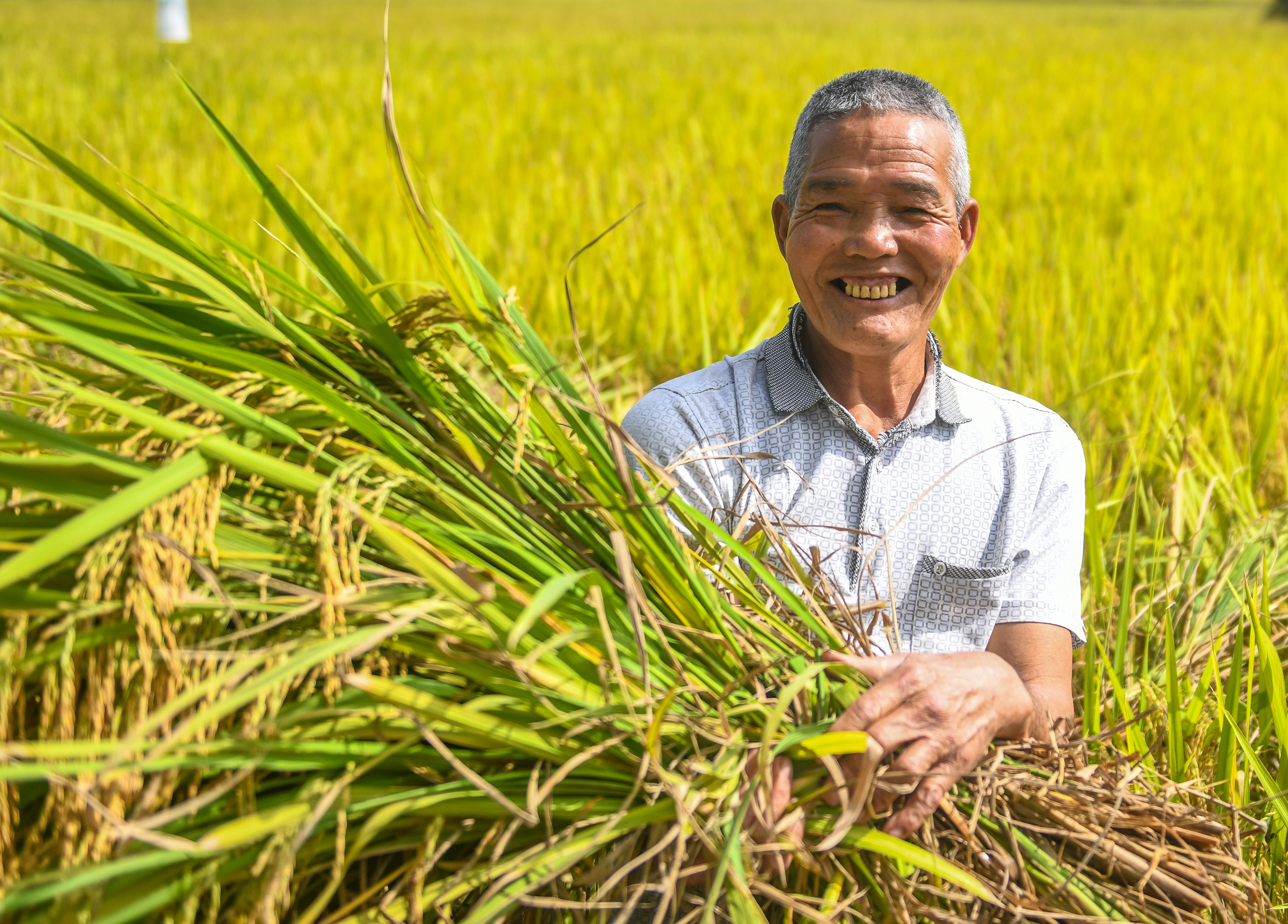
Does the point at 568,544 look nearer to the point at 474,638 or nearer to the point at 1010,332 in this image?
the point at 474,638

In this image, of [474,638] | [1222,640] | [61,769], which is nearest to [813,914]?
[474,638]

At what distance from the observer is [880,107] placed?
1.27 meters

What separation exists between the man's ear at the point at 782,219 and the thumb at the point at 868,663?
0.64 meters

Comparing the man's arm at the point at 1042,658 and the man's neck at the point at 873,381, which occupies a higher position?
the man's neck at the point at 873,381

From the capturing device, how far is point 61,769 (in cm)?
63

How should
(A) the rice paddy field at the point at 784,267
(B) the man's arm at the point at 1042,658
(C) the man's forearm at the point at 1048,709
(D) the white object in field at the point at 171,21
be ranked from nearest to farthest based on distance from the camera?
(A) the rice paddy field at the point at 784,267
(C) the man's forearm at the point at 1048,709
(B) the man's arm at the point at 1042,658
(D) the white object in field at the point at 171,21

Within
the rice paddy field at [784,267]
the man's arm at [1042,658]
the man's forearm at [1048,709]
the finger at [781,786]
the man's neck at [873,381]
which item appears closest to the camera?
the finger at [781,786]

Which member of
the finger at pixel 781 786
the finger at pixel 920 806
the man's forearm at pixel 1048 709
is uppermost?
the finger at pixel 781 786

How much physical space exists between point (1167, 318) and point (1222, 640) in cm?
101

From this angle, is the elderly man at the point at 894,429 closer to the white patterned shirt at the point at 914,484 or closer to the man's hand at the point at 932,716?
the white patterned shirt at the point at 914,484

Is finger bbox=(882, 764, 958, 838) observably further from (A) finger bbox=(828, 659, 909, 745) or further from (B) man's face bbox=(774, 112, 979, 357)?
(B) man's face bbox=(774, 112, 979, 357)

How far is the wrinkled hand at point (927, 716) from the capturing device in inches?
34.8

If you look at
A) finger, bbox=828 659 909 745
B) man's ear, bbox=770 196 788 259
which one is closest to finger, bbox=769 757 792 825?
finger, bbox=828 659 909 745

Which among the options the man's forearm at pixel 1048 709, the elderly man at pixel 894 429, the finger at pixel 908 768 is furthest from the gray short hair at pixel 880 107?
the finger at pixel 908 768
